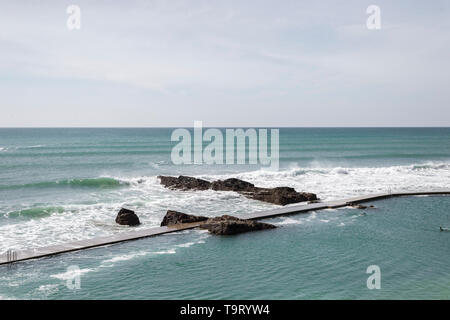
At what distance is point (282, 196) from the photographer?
27.4 meters

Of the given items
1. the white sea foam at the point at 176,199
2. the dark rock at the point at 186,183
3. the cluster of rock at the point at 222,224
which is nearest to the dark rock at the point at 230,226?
the cluster of rock at the point at 222,224

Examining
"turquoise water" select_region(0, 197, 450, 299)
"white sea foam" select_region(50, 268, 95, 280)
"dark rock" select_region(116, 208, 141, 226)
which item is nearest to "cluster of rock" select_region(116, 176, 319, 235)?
"dark rock" select_region(116, 208, 141, 226)

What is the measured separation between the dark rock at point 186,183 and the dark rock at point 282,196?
4962 millimetres

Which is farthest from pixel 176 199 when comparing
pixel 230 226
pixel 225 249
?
pixel 225 249

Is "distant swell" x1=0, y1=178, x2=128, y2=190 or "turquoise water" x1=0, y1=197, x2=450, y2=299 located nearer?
"turquoise water" x1=0, y1=197, x2=450, y2=299

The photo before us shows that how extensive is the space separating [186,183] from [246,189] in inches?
227

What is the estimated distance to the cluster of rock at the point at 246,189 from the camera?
27594 millimetres

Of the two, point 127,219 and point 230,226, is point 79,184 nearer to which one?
point 127,219

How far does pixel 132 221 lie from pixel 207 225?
14.0ft

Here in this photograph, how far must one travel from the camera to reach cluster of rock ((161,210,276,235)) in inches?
760

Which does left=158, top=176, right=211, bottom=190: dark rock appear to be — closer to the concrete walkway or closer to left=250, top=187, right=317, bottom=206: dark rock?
left=250, top=187, right=317, bottom=206: dark rock

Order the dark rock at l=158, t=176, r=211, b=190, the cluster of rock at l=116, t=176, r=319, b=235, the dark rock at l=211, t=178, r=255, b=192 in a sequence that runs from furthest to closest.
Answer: the dark rock at l=158, t=176, r=211, b=190 → the dark rock at l=211, t=178, r=255, b=192 → the cluster of rock at l=116, t=176, r=319, b=235

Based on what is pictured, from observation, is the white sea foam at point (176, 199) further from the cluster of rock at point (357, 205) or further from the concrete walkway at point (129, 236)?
the cluster of rock at point (357, 205)

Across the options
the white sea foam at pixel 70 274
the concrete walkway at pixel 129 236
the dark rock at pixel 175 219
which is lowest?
the white sea foam at pixel 70 274
